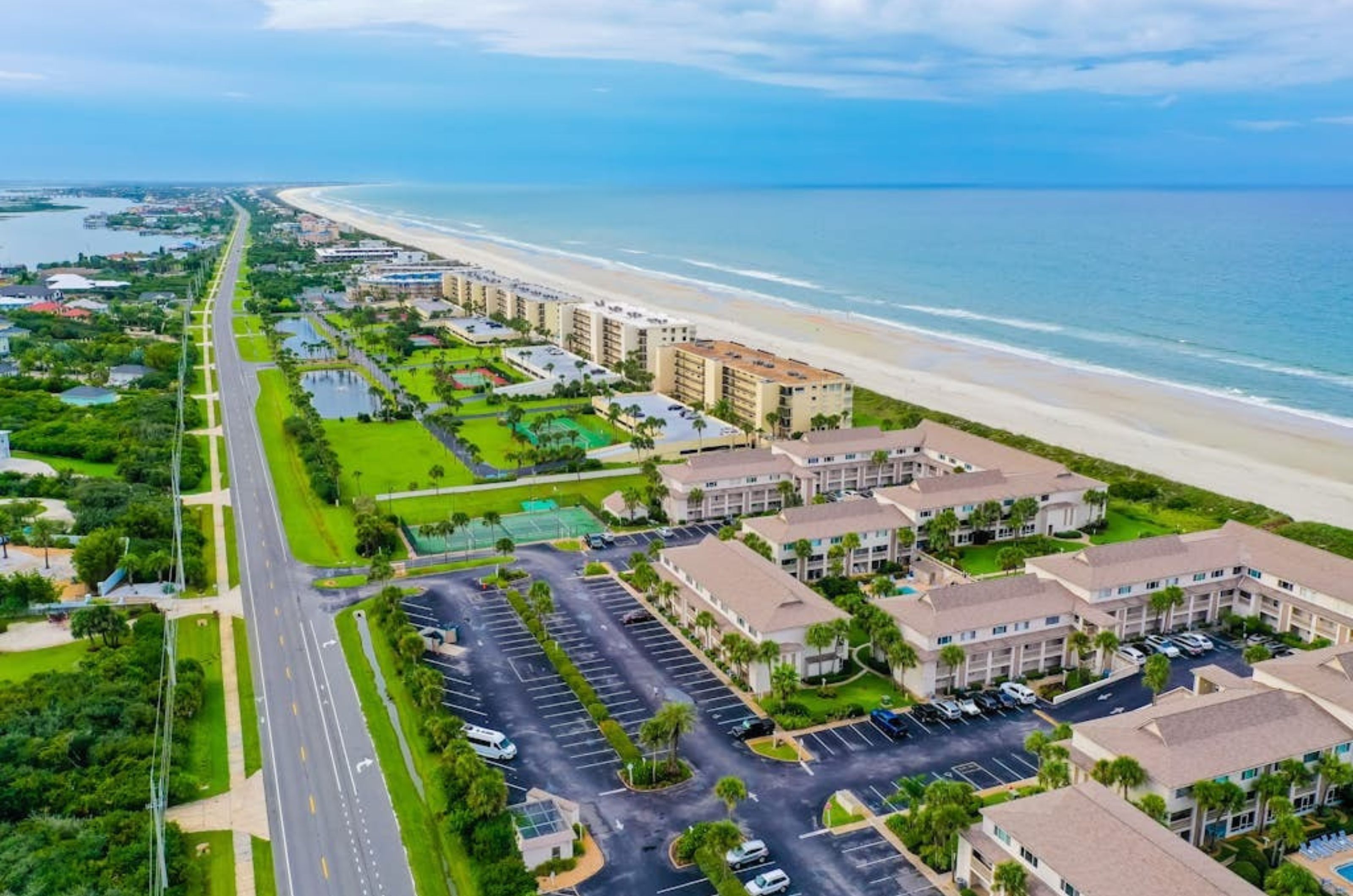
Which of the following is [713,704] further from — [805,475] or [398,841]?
[805,475]

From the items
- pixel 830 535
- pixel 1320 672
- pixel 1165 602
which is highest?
pixel 1320 672

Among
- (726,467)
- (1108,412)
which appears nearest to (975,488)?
(726,467)

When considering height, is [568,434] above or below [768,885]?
above

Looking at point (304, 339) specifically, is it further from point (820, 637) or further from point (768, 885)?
point (768, 885)

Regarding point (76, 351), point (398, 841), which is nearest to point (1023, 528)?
point (398, 841)

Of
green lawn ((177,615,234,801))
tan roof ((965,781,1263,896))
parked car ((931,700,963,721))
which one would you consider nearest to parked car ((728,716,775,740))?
parked car ((931,700,963,721))

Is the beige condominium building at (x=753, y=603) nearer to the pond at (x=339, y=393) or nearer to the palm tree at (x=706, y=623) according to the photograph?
the palm tree at (x=706, y=623)

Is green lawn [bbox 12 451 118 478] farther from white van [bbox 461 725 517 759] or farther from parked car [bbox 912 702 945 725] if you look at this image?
parked car [bbox 912 702 945 725]
